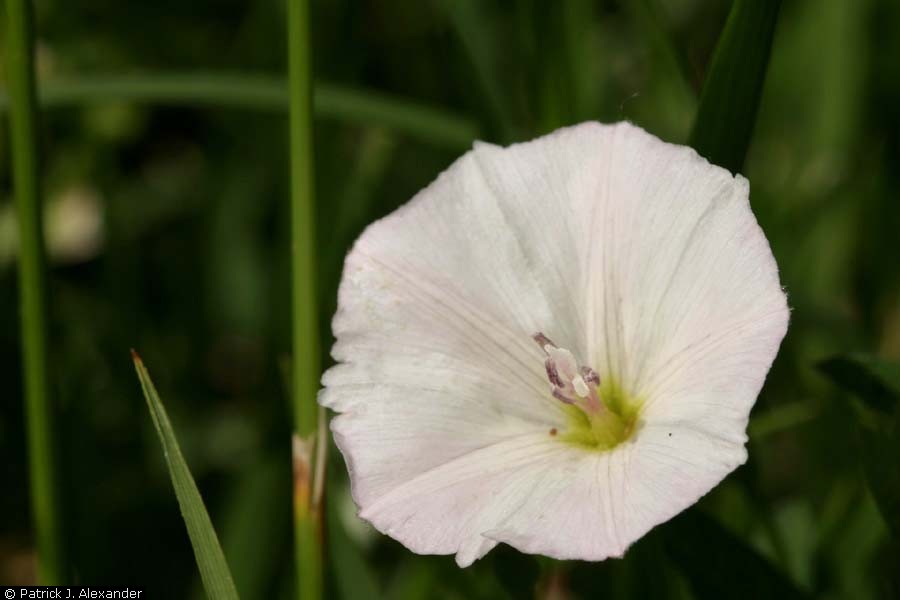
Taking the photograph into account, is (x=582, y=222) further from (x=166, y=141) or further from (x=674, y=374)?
(x=166, y=141)

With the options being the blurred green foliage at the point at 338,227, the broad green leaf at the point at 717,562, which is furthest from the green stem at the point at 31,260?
the broad green leaf at the point at 717,562

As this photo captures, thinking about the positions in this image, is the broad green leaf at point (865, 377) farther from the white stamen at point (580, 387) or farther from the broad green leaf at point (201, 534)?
the broad green leaf at point (201, 534)

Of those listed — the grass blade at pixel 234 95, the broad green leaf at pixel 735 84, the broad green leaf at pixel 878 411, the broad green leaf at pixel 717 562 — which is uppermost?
the grass blade at pixel 234 95

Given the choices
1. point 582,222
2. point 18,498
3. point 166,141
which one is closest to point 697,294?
point 582,222

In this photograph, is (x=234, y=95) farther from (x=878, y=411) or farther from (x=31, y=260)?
(x=878, y=411)

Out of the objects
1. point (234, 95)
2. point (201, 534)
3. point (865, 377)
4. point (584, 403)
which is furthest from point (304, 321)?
point (234, 95)

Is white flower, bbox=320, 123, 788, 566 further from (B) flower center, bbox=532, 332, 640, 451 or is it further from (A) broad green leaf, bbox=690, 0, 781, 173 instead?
(A) broad green leaf, bbox=690, 0, 781, 173

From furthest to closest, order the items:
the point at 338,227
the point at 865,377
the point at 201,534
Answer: the point at 338,227 < the point at 865,377 < the point at 201,534
